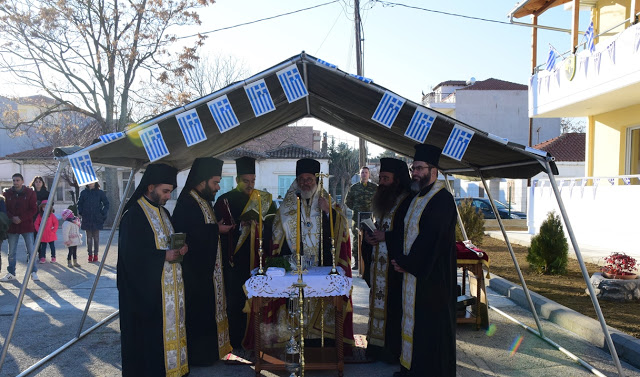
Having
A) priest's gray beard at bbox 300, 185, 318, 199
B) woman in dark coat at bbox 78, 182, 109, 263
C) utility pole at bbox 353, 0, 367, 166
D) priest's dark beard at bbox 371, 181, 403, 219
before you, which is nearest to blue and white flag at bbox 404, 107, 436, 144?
priest's dark beard at bbox 371, 181, 403, 219

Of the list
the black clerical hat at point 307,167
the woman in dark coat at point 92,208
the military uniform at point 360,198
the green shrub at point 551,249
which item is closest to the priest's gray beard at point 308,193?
the black clerical hat at point 307,167

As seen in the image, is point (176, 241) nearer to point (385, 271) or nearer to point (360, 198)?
point (385, 271)

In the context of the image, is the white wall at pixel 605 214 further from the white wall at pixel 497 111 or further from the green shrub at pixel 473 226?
the white wall at pixel 497 111

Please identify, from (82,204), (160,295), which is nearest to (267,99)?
(160,295)

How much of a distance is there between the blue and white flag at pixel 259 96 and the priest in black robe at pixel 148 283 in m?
0.95

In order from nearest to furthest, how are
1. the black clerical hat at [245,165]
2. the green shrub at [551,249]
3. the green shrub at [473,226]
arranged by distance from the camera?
the black clerical hat at [245,165], the green shrub at [551,249], the green shrub at [473,226]

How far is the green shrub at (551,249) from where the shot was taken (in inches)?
353

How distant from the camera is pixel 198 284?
4.83 m

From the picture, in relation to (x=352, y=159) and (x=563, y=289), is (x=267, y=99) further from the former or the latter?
(x=352, y=159)

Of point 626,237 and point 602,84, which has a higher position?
point 602,84

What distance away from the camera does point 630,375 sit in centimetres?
460

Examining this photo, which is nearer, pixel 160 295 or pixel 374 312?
pixel 160 295

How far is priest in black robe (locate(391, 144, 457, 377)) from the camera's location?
13.8 ft

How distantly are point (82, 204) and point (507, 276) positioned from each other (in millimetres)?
9051
